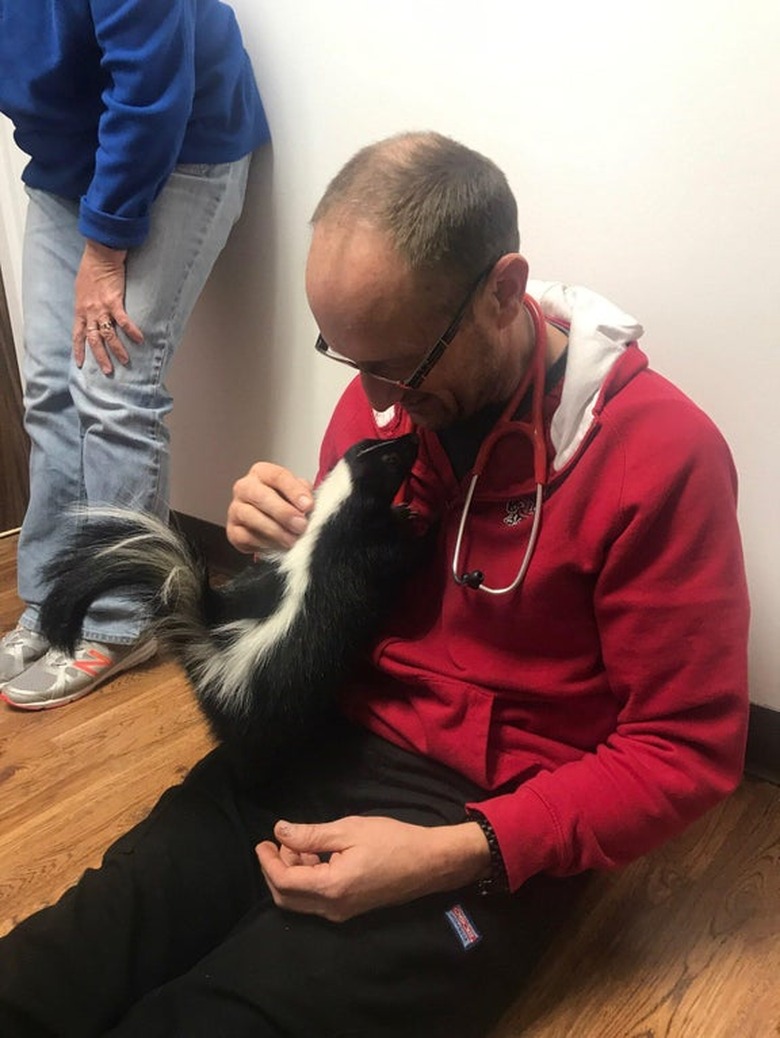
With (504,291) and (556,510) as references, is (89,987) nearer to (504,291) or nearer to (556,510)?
(556,510)

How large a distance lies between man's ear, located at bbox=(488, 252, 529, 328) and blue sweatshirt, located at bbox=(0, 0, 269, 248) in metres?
0.85

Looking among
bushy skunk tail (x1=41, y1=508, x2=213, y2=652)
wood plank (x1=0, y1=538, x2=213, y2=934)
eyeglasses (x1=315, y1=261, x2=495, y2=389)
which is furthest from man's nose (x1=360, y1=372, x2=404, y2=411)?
wood plank (x1=0, y1=538, x2=213, y2=934)

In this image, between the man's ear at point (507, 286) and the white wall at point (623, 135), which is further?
the white wall at point (623, 135)

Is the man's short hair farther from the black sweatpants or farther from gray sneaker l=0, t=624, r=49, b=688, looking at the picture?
gray sneaker l=0, t=624, r=49, b=688

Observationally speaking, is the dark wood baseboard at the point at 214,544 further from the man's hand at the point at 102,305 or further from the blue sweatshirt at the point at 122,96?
the blue sweatshirt at the point at 122,96

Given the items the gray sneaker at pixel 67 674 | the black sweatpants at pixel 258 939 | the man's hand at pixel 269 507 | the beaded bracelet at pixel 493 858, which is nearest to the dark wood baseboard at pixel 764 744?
the black sweatpants at pixel 258 939

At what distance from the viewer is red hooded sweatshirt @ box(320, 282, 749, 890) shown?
0.86 metres

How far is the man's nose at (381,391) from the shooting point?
88 centimetres

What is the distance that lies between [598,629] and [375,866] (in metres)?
0.31

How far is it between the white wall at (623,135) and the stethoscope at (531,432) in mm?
400

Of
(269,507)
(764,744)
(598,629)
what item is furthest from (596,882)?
(269,507)

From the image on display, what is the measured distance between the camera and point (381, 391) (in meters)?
0.89

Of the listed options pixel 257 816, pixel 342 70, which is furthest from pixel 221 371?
pixel 257 816

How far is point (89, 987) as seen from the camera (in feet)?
2.93
